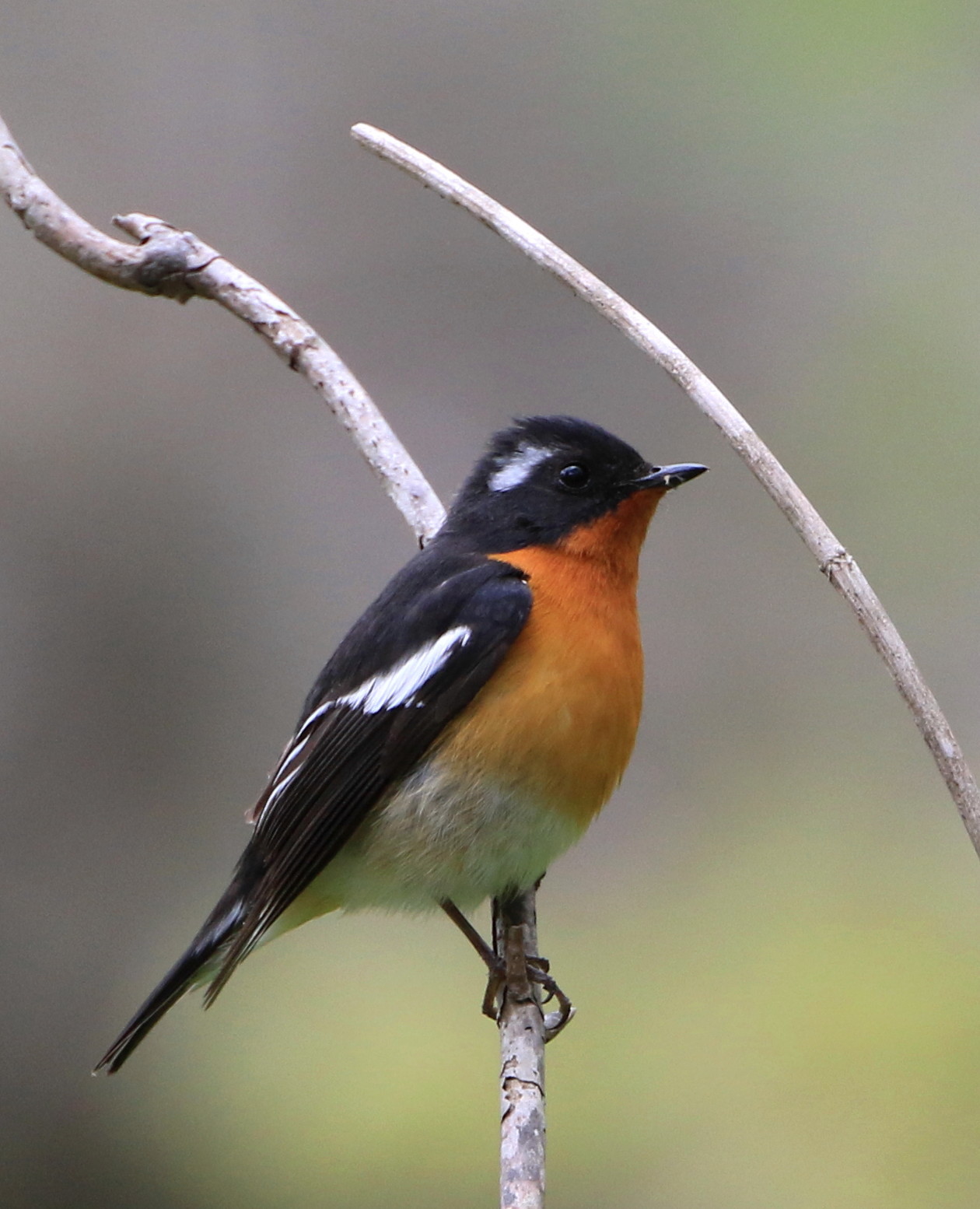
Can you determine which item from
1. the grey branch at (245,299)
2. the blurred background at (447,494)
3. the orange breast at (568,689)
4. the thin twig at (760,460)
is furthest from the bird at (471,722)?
the blurred background at (447,494)

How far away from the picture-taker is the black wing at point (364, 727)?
3.15 m

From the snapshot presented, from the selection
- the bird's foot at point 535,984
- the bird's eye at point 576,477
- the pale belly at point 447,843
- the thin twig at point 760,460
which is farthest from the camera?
the bird's eye at point 576,477

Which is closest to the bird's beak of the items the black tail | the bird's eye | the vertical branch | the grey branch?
the bird's eye

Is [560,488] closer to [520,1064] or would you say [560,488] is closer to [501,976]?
[501,976]

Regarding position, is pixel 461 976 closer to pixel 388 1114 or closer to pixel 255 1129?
pixel 388 1114

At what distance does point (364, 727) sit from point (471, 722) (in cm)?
27

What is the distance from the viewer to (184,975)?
3311mm

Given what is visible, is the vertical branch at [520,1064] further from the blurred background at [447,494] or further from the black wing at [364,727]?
the blurred background at [447,494]

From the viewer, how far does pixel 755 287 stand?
20.2 ft

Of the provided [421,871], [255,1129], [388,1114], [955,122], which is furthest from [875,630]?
[955,122]

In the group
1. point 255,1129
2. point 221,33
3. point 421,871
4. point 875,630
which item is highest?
point 221,33

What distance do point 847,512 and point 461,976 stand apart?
252 centimetres

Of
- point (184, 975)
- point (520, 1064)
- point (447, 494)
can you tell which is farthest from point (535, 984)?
point (447, 494)

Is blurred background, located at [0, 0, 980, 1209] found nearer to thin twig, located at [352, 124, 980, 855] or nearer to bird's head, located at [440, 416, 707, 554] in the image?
bird's head, located at [440, 416, 707, 554]
